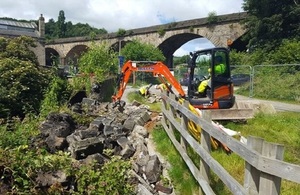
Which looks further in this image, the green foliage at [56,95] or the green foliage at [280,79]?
Result: the green foliage at [280,79]

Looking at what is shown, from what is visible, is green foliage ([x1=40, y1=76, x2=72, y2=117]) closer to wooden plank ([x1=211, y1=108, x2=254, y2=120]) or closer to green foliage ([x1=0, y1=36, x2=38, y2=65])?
green foliage ([x1=0, y1=36, x2=38, y2=65])

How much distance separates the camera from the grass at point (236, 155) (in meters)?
4.43

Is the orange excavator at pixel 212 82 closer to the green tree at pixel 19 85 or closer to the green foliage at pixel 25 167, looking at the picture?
the green foliage at pixel 25 167

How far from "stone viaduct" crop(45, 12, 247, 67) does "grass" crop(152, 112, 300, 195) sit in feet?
51.9

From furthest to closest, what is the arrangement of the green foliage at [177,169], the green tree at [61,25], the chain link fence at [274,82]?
1. the green tree at [61,25]
2. the chain link fence at [274,82]
3. the green foliage at [177,169]

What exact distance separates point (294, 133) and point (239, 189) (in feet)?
15.7

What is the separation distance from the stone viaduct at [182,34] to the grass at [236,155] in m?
15.8

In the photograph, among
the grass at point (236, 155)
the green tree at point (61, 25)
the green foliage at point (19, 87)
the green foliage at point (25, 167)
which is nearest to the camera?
the green foliage at point (25, 167)

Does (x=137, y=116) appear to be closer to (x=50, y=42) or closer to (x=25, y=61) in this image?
(x=25, y=61)

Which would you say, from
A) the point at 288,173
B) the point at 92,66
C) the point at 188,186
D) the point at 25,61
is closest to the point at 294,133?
the point at 188,186

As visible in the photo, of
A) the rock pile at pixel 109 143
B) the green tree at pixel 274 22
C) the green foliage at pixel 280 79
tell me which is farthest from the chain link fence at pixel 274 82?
the rock pile at pixel 109 143

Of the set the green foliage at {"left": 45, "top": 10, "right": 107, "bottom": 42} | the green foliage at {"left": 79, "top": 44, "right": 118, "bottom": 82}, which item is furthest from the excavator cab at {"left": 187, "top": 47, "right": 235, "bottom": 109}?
the green foliage at {"left": 45, "top": 10, "right": 107, "bottom": 42}

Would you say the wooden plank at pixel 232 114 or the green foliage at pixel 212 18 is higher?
the green foliage at pixel 212 18

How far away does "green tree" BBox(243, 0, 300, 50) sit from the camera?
2262 cm
